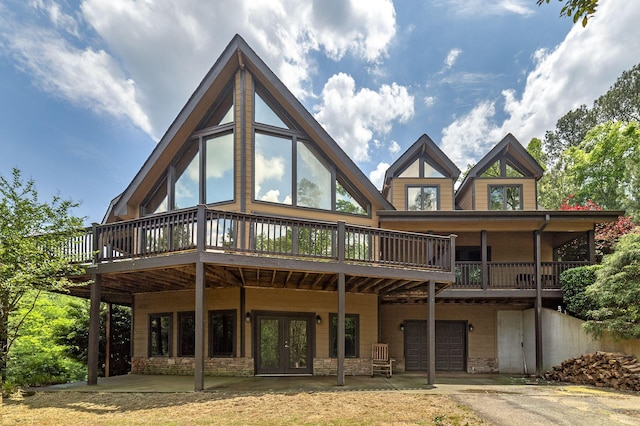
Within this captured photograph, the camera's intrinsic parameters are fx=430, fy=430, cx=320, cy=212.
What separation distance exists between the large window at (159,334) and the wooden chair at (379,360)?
6339 millimetres

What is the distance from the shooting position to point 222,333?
486 inches

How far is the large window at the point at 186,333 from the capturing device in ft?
41.8

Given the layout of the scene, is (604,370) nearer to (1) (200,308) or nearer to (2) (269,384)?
(2) (269,384)

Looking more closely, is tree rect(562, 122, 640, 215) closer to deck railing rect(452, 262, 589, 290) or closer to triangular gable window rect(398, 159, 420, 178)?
deck railing rect(452, 262, 589, 290)

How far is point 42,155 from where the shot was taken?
93.9 ft

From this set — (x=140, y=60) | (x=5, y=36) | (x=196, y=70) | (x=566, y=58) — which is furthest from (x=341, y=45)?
(x=5, y=36)

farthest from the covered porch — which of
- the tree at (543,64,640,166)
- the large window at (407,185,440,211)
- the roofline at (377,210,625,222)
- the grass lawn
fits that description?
the tree at (543,64,640,166)

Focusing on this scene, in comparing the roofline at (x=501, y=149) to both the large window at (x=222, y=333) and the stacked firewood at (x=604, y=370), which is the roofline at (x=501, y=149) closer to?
the stacked firewood at (x=604, y=370)

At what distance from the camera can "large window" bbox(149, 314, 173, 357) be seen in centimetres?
1327

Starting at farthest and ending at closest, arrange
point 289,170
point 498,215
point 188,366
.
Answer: point 498,215 < point 289,170 < point 188,366

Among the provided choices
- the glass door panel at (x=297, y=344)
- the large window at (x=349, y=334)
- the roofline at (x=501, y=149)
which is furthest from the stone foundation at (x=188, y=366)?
the roofline at (x=501, y=149)

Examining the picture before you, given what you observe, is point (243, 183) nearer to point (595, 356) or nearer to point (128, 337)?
point (128, 337)

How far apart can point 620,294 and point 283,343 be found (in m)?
9.30

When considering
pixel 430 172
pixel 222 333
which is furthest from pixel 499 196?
pixel 222 333
